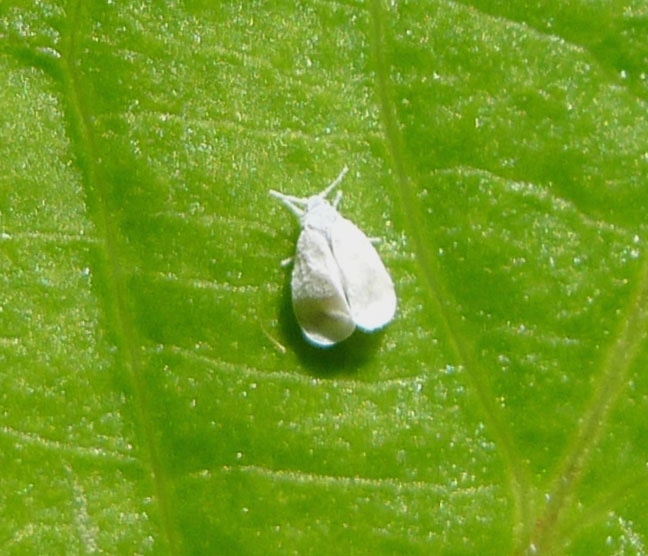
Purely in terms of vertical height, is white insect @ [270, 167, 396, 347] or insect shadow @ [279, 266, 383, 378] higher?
white insect @ [270, 167, 396, 347]

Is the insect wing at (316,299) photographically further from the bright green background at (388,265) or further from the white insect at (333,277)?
the bright green background at (388,265)

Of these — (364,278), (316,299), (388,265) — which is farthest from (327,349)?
(388,265)

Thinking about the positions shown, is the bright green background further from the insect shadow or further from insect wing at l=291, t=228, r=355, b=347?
insect wing at l=291, t=228, r=355, b=347

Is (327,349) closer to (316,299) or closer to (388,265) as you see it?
(316,299)

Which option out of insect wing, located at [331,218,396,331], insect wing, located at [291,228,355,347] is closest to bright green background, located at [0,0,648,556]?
insect wing, located at [331,218,396,331]

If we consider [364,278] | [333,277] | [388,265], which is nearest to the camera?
[388,265]

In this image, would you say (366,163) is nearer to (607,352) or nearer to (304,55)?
(304,55)
